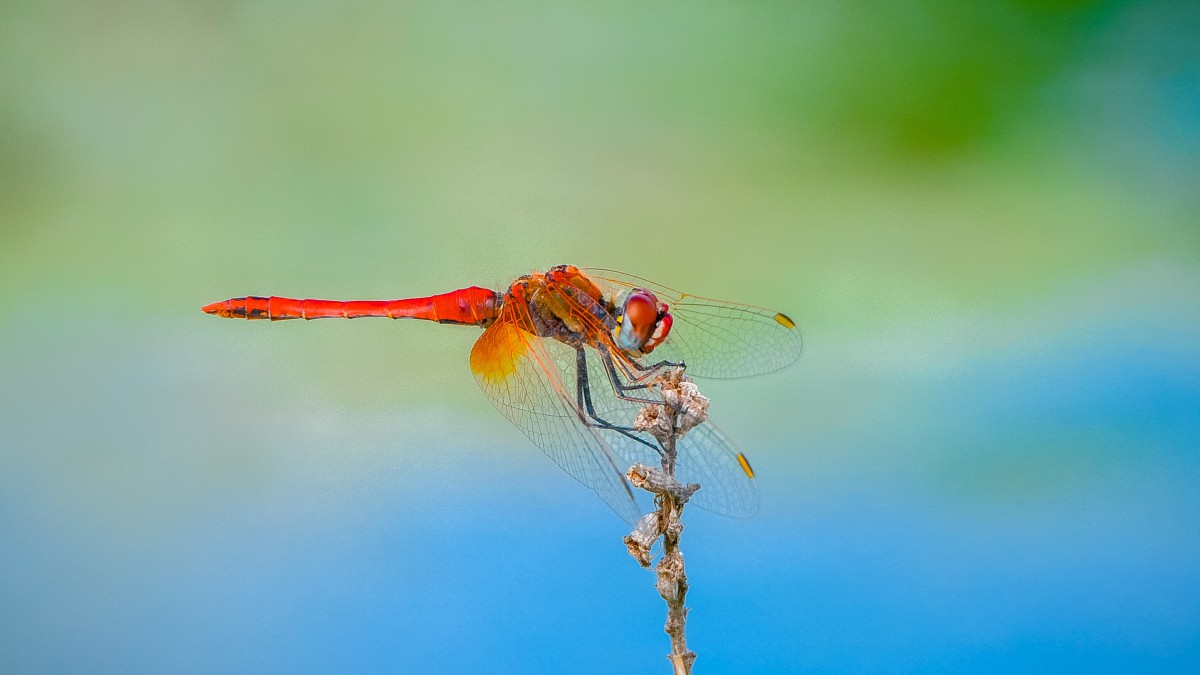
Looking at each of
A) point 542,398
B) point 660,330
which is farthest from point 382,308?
point 660,330

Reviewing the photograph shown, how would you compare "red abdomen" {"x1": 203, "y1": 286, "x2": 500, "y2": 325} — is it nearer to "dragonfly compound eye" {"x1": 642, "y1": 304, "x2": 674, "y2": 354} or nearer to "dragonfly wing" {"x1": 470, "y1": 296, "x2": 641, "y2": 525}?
"dragonfly wing" {"x1": 470, "y1": 296, "x2": 641, "y2": 525}

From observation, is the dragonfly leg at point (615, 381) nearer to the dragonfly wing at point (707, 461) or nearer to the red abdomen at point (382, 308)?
the dragonfly wing at point (707, 461)

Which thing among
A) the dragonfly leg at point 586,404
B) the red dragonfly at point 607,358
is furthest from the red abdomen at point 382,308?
the dragonfly leg at point 586,404

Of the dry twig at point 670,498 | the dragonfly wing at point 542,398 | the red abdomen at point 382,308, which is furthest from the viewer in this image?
the red abdomen at point 382,308

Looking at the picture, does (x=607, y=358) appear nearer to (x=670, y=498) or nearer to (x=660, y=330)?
(x=660, y=330)

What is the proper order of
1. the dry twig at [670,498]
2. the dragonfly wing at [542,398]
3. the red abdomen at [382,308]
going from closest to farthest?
the dry twig at [670,498] < the dragonfly wing at [542,398] < the red abdomen at [382,308]

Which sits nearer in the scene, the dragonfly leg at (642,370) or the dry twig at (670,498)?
the dry twig at (670,498)

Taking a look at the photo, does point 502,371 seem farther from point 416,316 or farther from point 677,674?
point 677,674

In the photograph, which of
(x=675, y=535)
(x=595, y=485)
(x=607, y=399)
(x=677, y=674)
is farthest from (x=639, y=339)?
(x=677, y=674)

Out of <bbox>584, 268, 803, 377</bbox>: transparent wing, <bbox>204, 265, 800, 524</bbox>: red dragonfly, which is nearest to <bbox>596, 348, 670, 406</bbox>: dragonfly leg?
<bbox>204, 265, 800, 524</bbox>: red dragonfly
